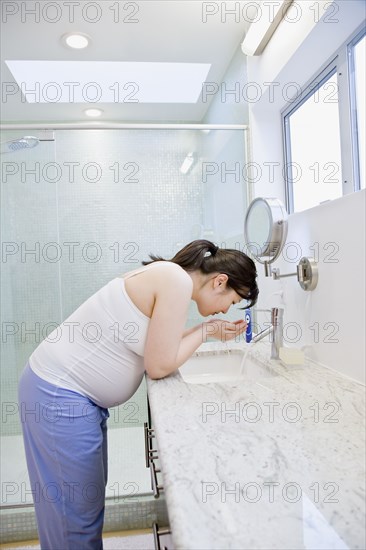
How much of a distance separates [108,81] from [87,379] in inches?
80.3

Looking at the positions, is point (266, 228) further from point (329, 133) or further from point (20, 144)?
point (20, 144)

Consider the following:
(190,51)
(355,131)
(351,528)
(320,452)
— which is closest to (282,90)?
(355,131)

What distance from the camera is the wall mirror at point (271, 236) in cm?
133

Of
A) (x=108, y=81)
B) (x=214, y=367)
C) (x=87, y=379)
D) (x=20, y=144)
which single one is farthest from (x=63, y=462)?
(x=108, y=81)

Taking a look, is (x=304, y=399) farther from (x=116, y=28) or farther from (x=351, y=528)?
(x=116, y=28)

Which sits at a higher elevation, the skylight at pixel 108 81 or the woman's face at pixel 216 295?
the skylight at pixel 108 81

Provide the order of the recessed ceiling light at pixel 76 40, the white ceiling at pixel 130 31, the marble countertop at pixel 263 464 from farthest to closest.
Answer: the recessed ceiling light at pixel 76 40, the white ceiling at pixel 130 31, the marble countertop at pixel 263 464

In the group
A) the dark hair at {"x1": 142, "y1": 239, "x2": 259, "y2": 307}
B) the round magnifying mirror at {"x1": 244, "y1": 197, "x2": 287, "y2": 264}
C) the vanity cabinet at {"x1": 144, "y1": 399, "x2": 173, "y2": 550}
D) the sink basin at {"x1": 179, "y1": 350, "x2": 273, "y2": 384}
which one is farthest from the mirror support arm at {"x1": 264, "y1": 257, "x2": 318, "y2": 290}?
the vanity cabinet at {"x1": 144, "y1": 399, "x2": 173, "y2": 550}

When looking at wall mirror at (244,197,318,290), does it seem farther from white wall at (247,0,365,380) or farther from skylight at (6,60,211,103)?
skylight at (6,60,211,103)

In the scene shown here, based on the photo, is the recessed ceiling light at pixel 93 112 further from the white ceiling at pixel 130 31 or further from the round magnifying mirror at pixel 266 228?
the round magnifying mirror at pixel 266 228

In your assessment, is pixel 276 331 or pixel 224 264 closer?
pixel 224 264

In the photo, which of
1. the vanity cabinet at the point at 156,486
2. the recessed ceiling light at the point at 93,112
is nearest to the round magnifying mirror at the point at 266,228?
the vanity cabinet at the point at 156,486

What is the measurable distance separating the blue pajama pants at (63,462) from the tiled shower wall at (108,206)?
116 cm

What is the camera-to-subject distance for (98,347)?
1028 millimetres
